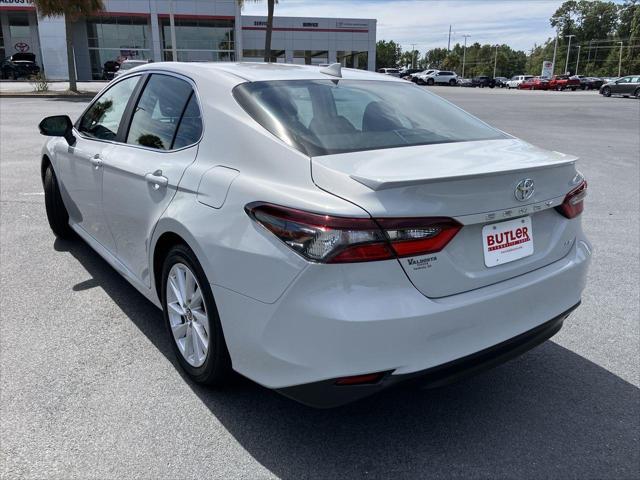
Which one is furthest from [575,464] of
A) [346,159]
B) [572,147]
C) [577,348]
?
[572,147]

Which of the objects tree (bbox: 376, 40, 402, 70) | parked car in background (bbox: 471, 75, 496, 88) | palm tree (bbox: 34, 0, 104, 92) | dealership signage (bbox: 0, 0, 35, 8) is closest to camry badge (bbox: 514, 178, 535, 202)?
palm tree (bbox: 34, 0, 104, 92)

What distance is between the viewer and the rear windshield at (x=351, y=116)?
255cm

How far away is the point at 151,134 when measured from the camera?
131 inches

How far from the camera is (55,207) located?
514cm

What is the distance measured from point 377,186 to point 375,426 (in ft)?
4.21

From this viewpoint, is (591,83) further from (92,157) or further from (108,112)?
Result: (92,157)

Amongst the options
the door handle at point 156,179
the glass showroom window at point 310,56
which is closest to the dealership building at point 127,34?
the glass showroom window at point 310,56

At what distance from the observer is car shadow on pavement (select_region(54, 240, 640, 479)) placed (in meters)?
2.41

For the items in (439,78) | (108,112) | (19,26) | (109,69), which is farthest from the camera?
(439,78)

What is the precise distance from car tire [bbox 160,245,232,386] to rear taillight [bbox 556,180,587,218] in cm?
176

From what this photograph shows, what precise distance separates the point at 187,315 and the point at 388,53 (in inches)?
5653

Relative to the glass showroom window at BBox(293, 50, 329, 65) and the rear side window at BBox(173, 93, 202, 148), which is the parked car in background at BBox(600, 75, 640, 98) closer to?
the glass showroom window at BBox(293, 50, 329, 65)

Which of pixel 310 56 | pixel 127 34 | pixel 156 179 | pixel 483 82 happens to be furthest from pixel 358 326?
pixel 483 82

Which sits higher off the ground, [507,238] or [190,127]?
[190,127]
